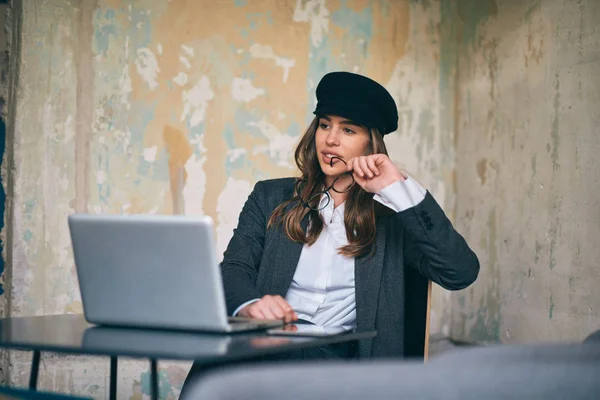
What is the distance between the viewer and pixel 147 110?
381 centimetres

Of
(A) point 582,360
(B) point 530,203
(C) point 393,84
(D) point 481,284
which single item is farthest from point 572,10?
(A) point 582,360

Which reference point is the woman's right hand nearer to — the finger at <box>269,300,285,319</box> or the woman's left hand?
the finger at <box>269,300,285,319</box>

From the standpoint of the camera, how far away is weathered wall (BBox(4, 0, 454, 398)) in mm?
3586

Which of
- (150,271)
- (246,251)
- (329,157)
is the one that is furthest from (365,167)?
(150,271)

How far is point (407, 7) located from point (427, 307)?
9.39 feet

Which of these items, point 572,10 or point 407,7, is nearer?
point 572,10

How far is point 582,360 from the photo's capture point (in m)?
0.60

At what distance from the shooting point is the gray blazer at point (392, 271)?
2.13 m

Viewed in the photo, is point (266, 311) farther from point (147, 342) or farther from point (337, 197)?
point (337, 197)

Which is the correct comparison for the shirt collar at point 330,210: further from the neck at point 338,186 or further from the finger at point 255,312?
the finger at point 255,312

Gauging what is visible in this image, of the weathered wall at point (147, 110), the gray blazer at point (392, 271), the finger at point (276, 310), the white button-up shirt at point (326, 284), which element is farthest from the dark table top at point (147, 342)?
the weathered wall at point (147, 110)

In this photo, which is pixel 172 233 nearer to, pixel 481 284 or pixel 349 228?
pixel 349 228

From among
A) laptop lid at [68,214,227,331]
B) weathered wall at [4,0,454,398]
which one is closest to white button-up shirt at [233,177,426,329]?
laptop lid at [68,214,227,331]

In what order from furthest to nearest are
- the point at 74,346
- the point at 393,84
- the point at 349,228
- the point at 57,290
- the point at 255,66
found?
the point at 393,84, the point at 255,66, the point at 57,290, the point at 349,228, the point at 74,346
